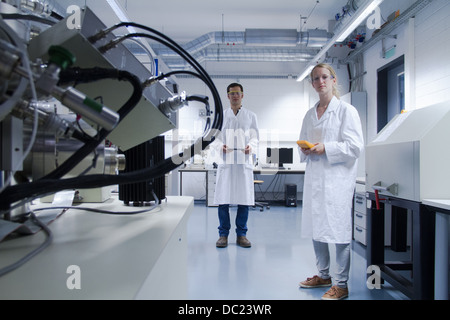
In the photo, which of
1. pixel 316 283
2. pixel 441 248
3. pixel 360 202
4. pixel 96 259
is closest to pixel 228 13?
pixel 360 202

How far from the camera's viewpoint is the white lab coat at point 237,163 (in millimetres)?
2498

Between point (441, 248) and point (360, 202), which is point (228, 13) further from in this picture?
point (441, 248)

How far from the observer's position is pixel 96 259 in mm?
400

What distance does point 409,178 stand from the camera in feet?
4.50

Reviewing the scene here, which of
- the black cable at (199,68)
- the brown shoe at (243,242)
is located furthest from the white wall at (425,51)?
the black cable at (199,68)

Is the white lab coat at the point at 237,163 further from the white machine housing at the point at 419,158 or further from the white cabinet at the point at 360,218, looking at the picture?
the white machine housing at the point at 419,158

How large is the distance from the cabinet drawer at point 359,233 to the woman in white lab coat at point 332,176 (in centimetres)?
100

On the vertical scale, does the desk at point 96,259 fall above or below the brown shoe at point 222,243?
above

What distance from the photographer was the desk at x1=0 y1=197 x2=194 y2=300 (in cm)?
31

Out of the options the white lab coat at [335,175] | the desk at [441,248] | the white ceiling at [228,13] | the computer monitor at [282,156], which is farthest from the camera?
the computer monitor at [282,156]

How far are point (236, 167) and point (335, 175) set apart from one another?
1.16 meters

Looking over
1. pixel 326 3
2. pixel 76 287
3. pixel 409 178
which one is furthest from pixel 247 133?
pixel 326 3

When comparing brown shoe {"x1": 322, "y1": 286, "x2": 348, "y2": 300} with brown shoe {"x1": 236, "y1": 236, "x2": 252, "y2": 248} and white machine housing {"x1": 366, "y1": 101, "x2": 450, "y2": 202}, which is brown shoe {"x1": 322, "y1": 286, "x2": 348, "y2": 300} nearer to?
white machine housing {"x1": 366, "y1": 101, "x2": 450, "y2": 202}

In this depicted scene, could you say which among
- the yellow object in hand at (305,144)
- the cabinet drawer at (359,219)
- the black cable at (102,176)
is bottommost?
the cabinet drawer at (359,219)
